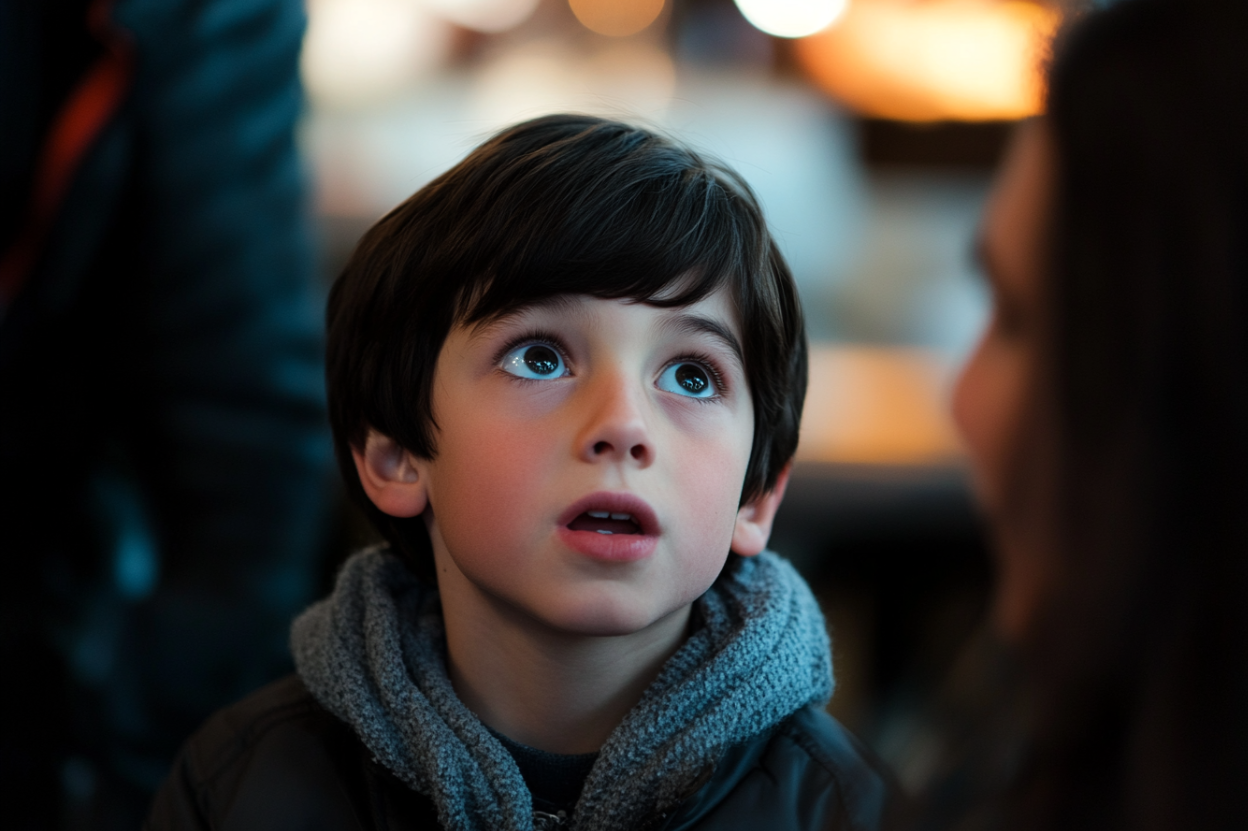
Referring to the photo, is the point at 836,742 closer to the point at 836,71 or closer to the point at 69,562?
the point at 69,562

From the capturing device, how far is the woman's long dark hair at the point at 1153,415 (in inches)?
19.7

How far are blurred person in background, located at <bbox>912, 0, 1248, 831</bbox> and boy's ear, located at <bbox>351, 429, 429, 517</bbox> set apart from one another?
1.64 feet

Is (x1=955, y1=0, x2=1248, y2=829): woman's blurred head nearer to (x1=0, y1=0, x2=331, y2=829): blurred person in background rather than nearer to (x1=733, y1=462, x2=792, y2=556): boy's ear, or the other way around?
(x1=733, y1=462, x2=792, y2=556): boy's ear

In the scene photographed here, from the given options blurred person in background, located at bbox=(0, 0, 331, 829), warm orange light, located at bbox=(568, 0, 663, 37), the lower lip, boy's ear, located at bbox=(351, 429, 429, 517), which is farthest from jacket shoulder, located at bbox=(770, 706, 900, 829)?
warm orange light, located at bbox=(568, 0, 663, 37)

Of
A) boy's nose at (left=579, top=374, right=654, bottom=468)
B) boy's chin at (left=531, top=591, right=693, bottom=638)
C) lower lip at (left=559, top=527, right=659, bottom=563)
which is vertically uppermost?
boy's nose at (left=579, top=374, right=654, bottom=468)

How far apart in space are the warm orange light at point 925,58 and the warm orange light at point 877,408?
1041 mm

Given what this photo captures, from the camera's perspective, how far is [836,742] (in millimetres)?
882

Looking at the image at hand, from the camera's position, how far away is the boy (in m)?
0.78

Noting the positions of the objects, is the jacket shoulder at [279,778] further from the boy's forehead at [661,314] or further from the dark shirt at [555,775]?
the boy's forehead at [661,314]

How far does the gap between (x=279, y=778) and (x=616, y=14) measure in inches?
142

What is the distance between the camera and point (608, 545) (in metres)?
0.75

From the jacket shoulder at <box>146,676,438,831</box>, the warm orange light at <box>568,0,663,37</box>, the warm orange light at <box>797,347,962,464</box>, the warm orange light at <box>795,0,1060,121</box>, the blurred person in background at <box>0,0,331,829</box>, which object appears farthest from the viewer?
the warm orange light at <box>568,0,663,37</box>

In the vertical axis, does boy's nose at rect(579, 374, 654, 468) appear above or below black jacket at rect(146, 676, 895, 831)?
above

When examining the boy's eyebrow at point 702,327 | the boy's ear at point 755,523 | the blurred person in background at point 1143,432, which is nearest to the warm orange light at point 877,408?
the boy's ear at point 755,523
